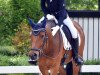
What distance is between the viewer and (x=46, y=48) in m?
8.50

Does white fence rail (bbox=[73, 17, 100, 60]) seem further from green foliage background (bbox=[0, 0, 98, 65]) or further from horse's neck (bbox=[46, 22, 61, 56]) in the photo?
horse's neck (bbox=[46, 22, 61, 56])

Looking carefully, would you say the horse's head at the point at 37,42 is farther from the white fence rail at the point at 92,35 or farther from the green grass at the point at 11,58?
the white fence rail at the point at 92,35

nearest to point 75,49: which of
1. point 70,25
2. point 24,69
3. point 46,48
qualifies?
point 70,25

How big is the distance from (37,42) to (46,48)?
0.43 meters

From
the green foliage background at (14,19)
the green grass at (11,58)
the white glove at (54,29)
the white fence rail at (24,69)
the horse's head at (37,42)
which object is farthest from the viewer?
the green foliage background at (14,19)

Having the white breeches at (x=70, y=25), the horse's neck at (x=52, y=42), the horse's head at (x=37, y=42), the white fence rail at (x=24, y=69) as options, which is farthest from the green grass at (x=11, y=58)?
the horse's head at (x=37, y=42)

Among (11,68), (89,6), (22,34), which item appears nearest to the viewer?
(11,68)

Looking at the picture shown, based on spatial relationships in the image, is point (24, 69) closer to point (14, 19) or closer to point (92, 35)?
point (92, 35)

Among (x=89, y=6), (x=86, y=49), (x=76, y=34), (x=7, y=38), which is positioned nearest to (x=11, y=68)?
(x=76, y=34)

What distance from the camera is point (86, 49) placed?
603 inches

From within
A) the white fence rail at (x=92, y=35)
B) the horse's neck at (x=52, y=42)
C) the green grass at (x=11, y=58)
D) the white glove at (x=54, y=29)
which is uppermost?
the white glove at (x=54, y=29)

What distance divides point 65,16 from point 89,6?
52.1 ft

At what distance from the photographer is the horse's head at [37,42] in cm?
798

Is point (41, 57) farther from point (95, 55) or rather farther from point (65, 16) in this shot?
point (95, 55)
